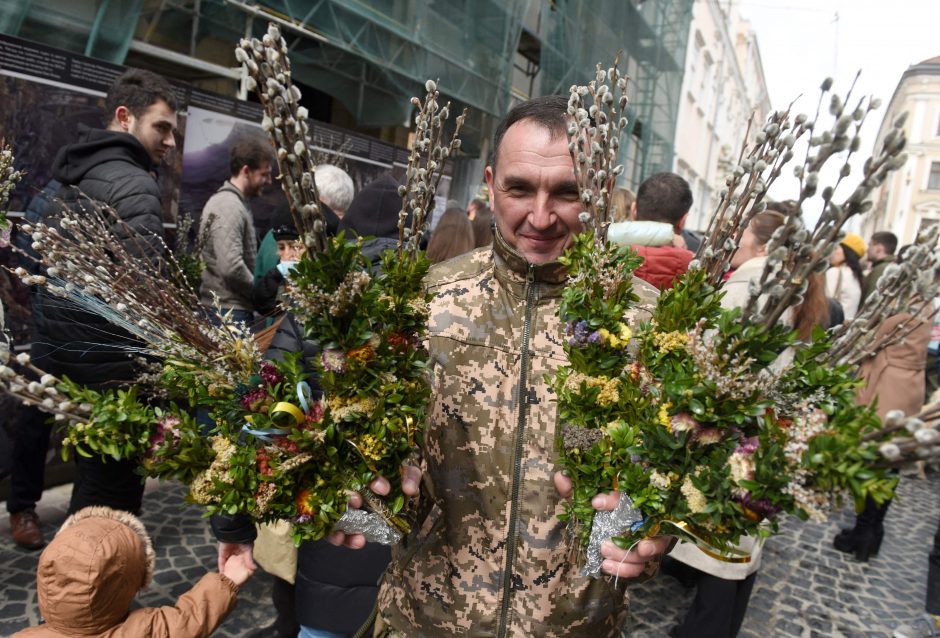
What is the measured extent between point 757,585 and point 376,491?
4.23 metres

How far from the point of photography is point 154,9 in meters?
5.77

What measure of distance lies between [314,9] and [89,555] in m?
6.45

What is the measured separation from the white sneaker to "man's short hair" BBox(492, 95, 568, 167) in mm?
4268

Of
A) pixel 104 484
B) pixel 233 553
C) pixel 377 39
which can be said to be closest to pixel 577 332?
pixel 233 553

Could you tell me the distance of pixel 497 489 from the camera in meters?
1.60

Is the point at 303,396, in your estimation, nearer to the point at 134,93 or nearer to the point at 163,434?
the point at 163,434

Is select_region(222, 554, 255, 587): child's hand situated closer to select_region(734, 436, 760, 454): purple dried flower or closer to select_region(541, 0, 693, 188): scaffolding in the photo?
select_region(734, 436, 760, 454): purple dried flower

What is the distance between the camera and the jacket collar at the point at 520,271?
1631 mm

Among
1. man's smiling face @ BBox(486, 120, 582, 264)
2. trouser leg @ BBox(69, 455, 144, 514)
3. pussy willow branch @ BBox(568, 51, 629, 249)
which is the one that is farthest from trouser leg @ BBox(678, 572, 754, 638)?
trouser leg @ BBox(69, 455, 144, 514)

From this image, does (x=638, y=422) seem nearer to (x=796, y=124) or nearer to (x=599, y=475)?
(x=599, y=475)

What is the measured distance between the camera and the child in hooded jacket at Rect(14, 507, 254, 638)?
2029 millimetres

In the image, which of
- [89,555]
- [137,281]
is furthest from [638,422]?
[89,555]

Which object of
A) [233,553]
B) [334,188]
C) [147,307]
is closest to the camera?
[147,307]

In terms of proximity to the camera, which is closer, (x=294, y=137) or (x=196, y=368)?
(x=294, y=137)
